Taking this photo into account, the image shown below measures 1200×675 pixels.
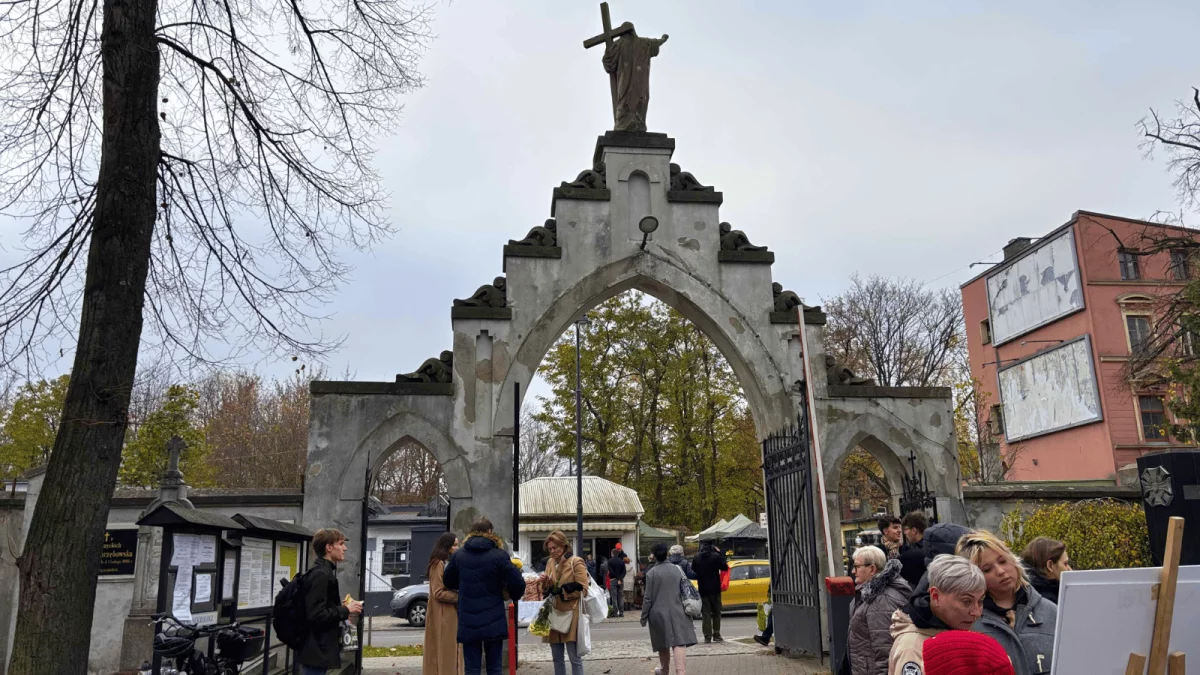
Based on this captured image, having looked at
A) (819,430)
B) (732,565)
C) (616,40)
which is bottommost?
(732,565)

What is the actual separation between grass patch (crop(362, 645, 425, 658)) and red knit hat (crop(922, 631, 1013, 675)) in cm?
1348

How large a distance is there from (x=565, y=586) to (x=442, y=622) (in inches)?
49.1

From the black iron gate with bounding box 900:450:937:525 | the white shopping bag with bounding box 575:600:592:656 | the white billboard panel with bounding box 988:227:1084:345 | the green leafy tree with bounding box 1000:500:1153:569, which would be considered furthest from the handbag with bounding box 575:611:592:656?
the white billboard panel with bounding box 988:227:1084:345

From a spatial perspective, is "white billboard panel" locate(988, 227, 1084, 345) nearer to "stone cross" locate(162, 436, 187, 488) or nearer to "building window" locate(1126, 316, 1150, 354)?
"building window" locate(1126, 316, 1150, 354)

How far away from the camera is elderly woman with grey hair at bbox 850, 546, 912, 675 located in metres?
4.92

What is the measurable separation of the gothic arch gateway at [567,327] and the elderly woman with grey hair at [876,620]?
21.8ft

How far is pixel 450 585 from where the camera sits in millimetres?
8258

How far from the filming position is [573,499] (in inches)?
1270

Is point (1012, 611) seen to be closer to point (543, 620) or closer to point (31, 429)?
point (543, 620)

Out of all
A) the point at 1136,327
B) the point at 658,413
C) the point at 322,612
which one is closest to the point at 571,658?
the point at 322,612

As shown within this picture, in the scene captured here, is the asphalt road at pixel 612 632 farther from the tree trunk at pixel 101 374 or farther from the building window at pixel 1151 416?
the building window at pixel 1151 416

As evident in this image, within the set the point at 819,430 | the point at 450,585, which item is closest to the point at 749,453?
the point at 819,430

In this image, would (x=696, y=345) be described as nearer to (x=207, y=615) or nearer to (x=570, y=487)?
(x=570, y=487)

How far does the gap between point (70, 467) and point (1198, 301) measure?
51.8 ft
